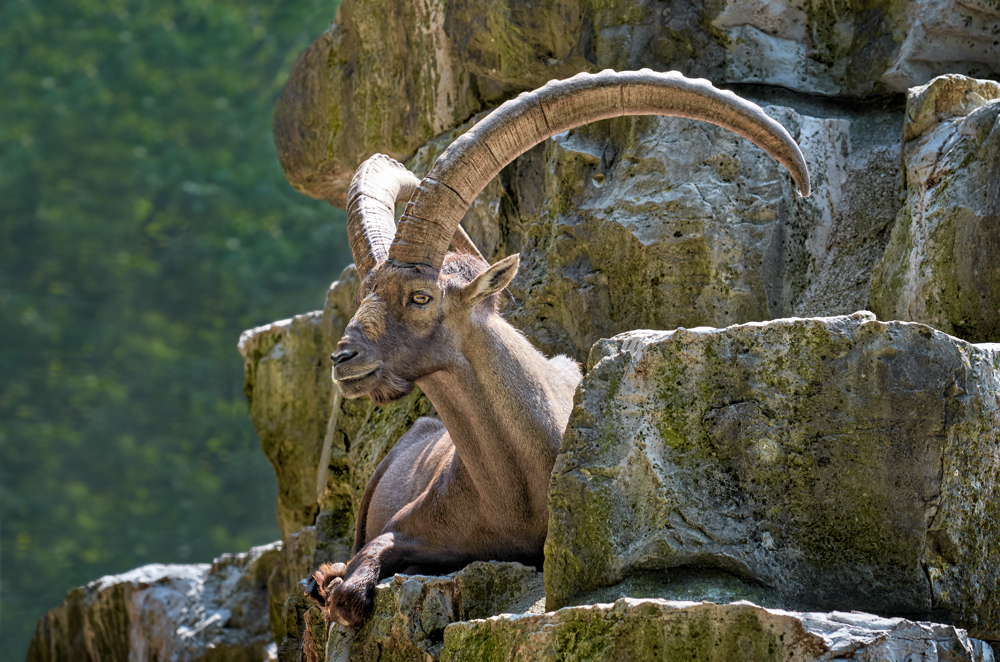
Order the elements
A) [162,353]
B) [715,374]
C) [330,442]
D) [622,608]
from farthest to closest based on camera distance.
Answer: [162,353]
[330,442]
[715,374]
[622,608]

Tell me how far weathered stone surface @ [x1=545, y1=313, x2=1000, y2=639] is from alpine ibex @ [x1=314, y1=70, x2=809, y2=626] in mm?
881

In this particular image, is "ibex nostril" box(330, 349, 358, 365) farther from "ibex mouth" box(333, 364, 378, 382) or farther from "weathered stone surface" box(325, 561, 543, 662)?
"weathered stone surface" box(325, 561, 543, 662)

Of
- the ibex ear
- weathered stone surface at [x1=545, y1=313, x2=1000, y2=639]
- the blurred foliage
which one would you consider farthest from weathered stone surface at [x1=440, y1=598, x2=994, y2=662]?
the blurred foliage

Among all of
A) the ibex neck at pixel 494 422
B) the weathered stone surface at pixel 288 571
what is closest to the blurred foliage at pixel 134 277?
the weathered stone surface at pixel 288 571

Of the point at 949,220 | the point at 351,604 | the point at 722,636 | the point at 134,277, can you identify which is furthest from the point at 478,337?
the point at 134,277

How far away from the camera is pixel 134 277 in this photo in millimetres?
24078

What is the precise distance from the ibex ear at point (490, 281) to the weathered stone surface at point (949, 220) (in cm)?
190

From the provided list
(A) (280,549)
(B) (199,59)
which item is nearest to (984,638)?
(A) (280,549)

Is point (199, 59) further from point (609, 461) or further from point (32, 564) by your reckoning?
point (609, 461)

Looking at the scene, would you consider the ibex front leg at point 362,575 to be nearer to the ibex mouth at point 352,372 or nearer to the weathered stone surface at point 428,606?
the weathered stone surface at point 428,606

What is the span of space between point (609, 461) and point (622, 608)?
73 cm

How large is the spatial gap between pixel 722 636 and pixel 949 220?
8.87ft

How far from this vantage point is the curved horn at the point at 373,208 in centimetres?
490

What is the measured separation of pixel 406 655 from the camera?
405 cm
